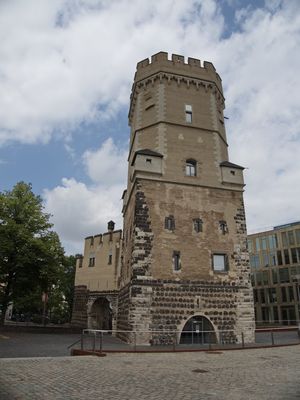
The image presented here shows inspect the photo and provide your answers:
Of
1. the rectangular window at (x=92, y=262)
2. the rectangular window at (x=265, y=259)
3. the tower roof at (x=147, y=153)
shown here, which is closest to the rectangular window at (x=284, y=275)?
the rectangular window at (x=265, y=259)

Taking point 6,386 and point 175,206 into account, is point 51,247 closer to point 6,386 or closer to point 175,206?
point 175,206

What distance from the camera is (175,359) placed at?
11805mm

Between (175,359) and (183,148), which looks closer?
(175,359)

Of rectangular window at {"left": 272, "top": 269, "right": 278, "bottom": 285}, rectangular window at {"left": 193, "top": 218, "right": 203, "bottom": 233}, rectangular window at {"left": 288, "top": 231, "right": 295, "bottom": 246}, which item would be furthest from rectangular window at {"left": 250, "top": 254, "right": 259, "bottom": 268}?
rectangular window at {"left": 193, "top": 218, "right": 203, "bottom": 233}

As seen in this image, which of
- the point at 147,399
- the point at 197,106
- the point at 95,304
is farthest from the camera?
the point at 95,304

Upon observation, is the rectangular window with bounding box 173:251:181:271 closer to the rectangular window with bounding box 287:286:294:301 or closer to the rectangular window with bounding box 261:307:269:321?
the rectangular window with bounding box 287:286:294:301

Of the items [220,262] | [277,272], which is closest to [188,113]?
[220,262]

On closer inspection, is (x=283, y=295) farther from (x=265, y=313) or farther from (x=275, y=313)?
(x=265, y=313)

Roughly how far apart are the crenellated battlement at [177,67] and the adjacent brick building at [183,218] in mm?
74

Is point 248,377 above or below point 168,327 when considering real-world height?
below

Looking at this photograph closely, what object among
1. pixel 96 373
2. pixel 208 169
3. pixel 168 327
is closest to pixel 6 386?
pixel 96 373

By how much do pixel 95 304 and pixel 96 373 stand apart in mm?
24561

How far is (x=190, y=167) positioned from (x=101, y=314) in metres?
18.5

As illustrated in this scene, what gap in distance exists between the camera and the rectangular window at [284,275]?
2151 inches
